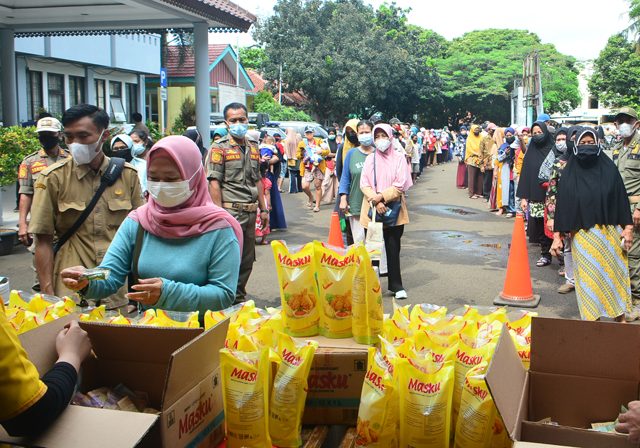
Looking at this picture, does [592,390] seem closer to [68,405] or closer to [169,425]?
[169,425]

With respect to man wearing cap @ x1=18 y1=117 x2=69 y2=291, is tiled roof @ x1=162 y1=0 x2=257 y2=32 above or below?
above

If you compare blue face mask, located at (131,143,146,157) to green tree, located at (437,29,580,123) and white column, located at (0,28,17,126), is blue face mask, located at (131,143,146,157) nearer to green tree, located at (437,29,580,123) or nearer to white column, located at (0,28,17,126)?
white column, located at (0,28,17,126)

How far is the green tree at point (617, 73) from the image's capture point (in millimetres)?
55125

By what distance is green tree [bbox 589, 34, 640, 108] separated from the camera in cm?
5512

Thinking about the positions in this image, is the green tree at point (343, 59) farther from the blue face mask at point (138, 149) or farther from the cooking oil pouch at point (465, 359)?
the cooking oil pouch at point (465, 359)

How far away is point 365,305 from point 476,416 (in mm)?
677

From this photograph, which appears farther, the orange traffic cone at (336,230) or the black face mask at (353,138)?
the black face mask at (353,138)

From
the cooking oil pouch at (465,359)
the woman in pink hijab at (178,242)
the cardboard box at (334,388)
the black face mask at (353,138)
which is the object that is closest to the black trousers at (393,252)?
the black face mask at (353,138)

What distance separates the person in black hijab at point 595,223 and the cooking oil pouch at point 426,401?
440 cm

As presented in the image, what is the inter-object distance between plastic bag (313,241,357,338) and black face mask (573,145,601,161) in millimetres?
3990

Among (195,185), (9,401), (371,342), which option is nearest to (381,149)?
(195,185)

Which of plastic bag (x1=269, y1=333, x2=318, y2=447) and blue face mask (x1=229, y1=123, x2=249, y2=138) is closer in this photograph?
plastic bag (x1=269, y1=333, x2=318, y2=447)

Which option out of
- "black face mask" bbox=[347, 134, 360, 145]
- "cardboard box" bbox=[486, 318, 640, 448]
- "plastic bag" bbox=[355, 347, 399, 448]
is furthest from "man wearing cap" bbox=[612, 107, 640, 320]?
"plastic bag" bbox=[355, 347, 399, 448]

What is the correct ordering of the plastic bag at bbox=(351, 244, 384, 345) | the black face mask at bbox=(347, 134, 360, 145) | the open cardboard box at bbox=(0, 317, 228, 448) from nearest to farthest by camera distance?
the open cardboard box at bbox=(0, 317, 228, 448) → the plastic bag at bbox=(351, 244, 384, 345) → the black face mask at bbox=(347, 134, 360, 145)
